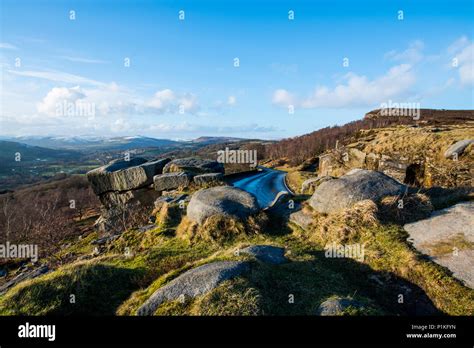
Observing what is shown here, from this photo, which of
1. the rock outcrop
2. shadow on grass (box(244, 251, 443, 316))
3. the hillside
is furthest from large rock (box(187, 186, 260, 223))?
the rock outcrop

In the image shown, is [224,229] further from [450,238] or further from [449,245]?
[450,238]

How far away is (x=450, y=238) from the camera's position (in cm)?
959

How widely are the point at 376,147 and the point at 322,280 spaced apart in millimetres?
32209

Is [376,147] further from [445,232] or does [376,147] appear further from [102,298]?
[102,298]

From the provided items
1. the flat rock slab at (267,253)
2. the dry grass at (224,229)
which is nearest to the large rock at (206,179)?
the dry grass at (224,229)

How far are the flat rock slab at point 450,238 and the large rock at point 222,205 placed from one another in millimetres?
7186

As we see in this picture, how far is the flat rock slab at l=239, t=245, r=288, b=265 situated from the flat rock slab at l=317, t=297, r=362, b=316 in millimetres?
2946

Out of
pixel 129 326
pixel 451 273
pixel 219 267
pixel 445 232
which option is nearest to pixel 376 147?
pixel 445 232

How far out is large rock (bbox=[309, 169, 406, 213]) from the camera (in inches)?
511

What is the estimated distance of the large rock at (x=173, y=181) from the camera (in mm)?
22828

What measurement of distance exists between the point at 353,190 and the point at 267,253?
583cm

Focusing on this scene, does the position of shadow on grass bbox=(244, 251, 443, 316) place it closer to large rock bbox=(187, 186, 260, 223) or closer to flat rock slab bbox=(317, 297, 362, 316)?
flat rock slab bbox=(317, 297, 362, 316)

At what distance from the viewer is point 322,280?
8664 mm

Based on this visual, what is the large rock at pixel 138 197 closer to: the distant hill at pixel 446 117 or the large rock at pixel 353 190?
the large rock at pixel 353 190
